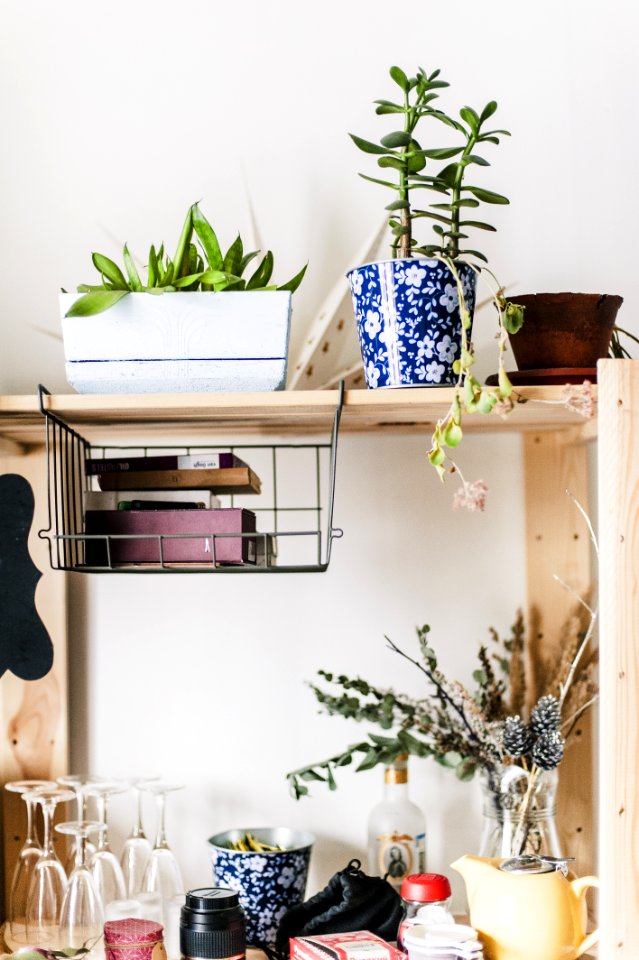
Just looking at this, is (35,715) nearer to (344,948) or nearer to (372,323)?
(344,948)

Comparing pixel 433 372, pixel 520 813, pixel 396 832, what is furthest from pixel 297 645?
pixel 433 372

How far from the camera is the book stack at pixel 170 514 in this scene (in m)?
1.21

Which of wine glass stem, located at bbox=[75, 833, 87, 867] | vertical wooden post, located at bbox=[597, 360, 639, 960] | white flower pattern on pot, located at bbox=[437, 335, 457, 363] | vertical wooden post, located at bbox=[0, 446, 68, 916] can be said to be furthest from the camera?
A: vertical wooden post, located at bbox=[0, 446, 68, 916]

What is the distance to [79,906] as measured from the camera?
1264 mm

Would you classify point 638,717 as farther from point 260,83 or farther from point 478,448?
point 260,83

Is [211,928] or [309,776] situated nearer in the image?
[211,928]

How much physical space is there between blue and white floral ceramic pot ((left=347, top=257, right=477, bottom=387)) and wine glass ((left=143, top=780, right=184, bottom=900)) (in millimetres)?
603

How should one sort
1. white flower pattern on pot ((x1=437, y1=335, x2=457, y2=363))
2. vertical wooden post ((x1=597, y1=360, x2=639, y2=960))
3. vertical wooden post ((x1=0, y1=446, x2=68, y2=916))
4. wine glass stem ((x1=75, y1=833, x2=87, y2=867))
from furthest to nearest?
vertical wooden post ((x1=0, y1=446, x2=68, y2=916)) → wine glass stem ((x1=75, y1=833, x2=87, y2=867)) → white flower pattern on pot ((x1=437, y1=335, x2=457, y2=363)) → vertical wooden post ((x1=597, y1=360, x2=639, y2=960))

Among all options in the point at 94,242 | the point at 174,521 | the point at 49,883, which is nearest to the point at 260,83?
the point at 94,242

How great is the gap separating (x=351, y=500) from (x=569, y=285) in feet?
1.44

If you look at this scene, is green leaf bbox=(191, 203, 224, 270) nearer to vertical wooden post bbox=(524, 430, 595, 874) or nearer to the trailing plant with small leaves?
the trailing plant with small leaves

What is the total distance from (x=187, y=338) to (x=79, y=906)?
27.3 inches

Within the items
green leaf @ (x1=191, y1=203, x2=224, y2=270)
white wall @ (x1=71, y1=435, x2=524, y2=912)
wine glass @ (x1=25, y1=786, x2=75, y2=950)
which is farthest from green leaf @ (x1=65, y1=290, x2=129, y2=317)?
wine glass @ (x1=25, y1=786, x2=75, y2=950)

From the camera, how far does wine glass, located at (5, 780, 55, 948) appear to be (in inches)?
51.4
